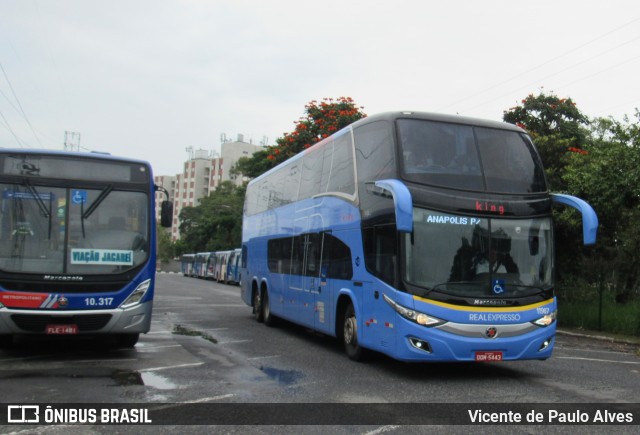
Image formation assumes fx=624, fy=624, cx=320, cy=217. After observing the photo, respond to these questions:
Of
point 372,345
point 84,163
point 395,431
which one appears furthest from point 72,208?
point 395,431

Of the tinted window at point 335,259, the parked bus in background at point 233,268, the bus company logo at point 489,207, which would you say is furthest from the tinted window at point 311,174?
the parked bus in background at point 233,268

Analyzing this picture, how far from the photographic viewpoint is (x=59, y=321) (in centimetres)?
938

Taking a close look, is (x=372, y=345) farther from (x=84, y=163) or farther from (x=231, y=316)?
(x=231, y=316)

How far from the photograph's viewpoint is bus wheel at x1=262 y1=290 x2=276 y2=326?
15750 mm

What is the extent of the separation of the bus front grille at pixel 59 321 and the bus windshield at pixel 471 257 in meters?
4.74

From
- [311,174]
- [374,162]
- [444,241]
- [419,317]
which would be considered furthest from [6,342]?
Answer: [444,241]

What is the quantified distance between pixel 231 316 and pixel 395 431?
13172 mm

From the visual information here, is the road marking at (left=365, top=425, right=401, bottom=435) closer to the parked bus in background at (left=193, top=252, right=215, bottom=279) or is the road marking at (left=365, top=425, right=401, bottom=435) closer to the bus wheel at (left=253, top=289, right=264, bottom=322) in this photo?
the bus wheel at (left=253, top=289, right=264, bottom=322)

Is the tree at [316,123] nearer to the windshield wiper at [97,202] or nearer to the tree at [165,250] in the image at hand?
the windshield wiper at [97,202]

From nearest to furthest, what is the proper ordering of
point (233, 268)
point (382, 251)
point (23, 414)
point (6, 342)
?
point (23, 414)
point (382, 251)
point (6, 342)
point (233, 268)

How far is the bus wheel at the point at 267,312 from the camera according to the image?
15750mm

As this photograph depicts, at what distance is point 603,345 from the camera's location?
46.8 ft

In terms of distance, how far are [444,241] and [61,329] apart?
5811 millimetres

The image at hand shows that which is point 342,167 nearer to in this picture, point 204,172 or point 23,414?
point 23,414
